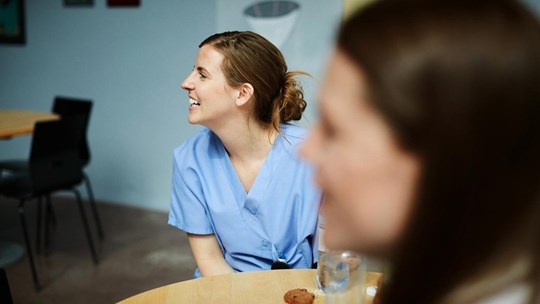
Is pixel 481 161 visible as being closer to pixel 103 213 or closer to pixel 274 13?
pixel 274 13

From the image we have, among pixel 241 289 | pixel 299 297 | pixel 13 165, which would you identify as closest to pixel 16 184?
pixel 13 165

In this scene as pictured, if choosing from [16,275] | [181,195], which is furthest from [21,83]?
[181,195]

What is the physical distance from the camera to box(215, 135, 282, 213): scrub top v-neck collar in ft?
4.99

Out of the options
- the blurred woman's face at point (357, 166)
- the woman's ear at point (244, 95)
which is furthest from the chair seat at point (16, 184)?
the blurred woman's face at point (357, 166)

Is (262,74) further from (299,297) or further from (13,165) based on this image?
(13,165)

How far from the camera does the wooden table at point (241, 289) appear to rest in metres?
1.14

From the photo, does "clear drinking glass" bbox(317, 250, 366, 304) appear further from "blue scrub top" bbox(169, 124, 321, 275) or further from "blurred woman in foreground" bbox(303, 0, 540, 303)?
"blurred woman in foreground" bbox(303, 0, 540, 303)

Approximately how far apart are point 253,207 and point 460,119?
1115mm

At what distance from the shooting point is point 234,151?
1587 mm

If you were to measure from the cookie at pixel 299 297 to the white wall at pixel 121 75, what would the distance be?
273 cm

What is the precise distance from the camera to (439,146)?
445mm

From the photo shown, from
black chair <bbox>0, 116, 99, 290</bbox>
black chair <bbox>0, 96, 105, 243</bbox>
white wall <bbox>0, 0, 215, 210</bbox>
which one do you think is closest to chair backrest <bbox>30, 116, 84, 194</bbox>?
black chair <bbox>0, 116, 99, 290</bbox>

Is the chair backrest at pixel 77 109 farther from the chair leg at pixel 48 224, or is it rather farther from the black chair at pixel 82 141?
the chair leg at pixel 48 224

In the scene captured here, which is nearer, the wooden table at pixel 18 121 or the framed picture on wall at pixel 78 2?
the wooden table at pixel 18 121
